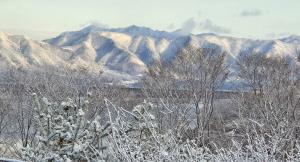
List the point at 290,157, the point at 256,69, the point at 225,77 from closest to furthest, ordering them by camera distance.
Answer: the point at 290,157 → the point at 256,69 → the point at 225,77

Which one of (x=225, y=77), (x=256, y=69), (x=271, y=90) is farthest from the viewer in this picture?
(x=225, y=77)

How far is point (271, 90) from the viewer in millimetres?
40625

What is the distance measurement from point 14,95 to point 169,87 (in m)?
14.0

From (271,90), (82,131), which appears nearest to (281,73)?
(271,90)

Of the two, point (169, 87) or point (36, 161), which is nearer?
point (36, 161)

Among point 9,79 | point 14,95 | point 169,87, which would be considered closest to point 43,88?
point 14,95

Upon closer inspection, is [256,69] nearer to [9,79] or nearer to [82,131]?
[9,79]

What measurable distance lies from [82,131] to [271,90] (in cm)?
3441

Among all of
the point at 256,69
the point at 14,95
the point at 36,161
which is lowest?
the point at 14,95

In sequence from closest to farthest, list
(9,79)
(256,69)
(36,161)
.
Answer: (36,161) → (256,69) → (9,79)

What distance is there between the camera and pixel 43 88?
5012 centimetres

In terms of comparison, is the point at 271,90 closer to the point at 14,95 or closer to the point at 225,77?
the point at 225,77

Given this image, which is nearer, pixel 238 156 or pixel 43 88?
pixel 238 156

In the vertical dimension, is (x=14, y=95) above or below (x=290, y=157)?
below
